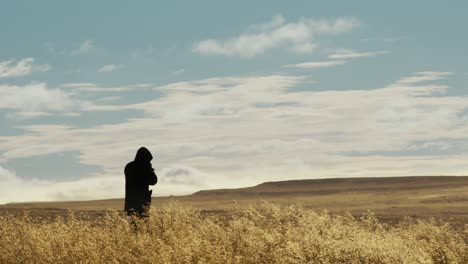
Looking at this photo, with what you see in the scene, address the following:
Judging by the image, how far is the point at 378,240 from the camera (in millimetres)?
12297

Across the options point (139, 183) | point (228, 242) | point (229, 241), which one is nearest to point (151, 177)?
point (139, 183)

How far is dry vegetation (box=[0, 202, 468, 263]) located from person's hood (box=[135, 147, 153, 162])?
1.44 meters

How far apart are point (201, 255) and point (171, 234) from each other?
7.02 ft

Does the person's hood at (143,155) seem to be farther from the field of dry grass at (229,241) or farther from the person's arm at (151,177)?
the field of dry grass at (229,241)

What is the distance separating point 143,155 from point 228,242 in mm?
5085

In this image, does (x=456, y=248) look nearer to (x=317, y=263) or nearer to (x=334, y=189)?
(x=317, y=263)

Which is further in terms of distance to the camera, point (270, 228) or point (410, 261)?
point (270, 228)

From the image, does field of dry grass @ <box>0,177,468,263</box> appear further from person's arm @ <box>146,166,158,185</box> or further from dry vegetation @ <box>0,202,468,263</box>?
person's arm @ <box>146,166,158,185</box>

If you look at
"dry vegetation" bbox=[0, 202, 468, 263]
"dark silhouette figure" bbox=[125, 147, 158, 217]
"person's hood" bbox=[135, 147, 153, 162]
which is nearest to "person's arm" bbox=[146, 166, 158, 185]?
"dark silhouette figure" bbox=[125, 147, 158, 217]

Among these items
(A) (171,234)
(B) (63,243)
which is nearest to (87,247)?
(B) (63,243)

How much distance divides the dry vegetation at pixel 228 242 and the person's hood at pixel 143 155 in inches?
56.5

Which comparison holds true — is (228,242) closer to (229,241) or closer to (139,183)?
(229,241)

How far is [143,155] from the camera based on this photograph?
1739 cm

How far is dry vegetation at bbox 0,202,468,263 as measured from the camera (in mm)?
11562
